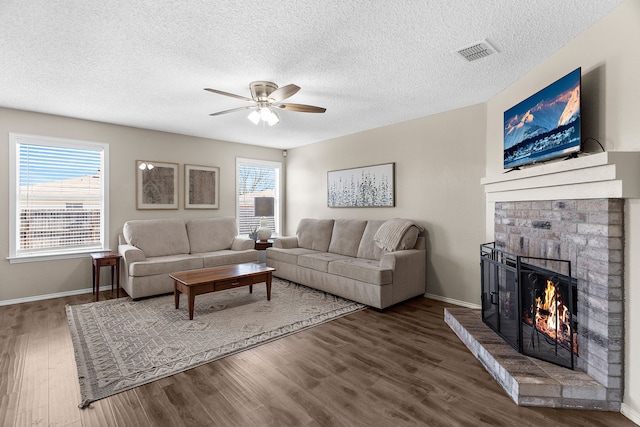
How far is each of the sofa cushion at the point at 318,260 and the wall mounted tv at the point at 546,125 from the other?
247 centimetres

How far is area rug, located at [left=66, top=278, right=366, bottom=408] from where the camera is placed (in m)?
2.37

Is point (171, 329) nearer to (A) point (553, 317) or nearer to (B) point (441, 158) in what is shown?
(A) point (553, 317)

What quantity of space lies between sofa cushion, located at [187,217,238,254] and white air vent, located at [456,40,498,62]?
4.41m

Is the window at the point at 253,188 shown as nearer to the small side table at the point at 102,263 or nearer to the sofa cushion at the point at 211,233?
the sofa cushion at the point at 211,233

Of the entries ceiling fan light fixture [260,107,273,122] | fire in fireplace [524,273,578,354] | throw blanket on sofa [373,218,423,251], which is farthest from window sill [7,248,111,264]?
fire in fireplace [524,273,578,354]

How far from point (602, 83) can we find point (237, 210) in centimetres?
541

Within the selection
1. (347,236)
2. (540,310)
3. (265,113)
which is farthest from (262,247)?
(540,310)

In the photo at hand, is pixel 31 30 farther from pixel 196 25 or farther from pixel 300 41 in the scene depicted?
pixel 300 41

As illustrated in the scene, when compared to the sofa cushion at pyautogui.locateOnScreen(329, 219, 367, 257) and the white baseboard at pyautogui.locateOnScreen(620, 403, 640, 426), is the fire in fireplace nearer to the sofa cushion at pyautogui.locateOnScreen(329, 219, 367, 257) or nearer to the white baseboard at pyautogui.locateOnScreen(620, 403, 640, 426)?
the white baseboard at pyautogui.locateOnScreen(620, 403, 640, 426)

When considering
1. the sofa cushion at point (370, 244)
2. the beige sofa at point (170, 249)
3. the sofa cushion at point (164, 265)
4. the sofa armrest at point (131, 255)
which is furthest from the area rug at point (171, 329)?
the sofa cushion at point (370, 244)

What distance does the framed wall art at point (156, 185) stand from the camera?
4984mm

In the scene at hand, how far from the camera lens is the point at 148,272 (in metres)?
4.11

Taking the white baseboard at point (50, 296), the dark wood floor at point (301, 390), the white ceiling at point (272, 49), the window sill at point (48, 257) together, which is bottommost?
the dark wood floor at point (301, 390)

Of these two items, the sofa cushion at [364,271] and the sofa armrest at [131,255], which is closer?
the sofa cushion at [364,271]
